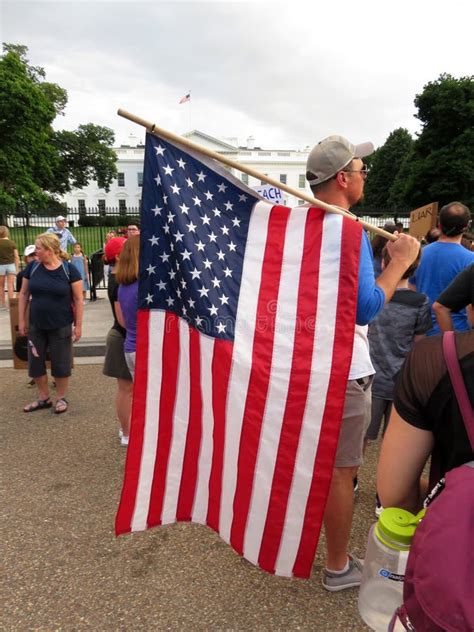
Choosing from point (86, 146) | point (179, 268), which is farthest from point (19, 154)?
point (179, 268)

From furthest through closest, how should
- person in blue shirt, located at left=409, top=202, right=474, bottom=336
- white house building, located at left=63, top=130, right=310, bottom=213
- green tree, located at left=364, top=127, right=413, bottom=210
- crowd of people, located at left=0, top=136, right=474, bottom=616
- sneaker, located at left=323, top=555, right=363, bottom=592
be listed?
white house building, located at left=63, top=130, right=310, bottom=213
green tree, located at left=364, top=127, right=413, bottom=210
person in blue shirt, located at left=409, top=202, right=474, bottom=336
sneaker, located at left=323, top=555, right=363, bottom=592
crowd of people, located at left=0, top=136, right=474, bottom=616

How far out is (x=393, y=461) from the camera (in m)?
1.33

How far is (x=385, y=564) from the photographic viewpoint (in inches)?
54.9

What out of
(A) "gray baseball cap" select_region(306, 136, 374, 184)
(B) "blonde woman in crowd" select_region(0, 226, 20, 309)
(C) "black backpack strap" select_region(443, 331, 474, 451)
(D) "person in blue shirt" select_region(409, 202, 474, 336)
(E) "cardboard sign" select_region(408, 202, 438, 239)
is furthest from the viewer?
(B) "blonde woman in crowd" select_region(0, 226, 20, 309)

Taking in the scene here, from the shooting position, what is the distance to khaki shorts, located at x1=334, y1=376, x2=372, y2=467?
2.08 metres

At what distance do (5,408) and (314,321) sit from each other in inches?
156

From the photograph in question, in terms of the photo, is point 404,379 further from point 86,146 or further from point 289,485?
point 86,146

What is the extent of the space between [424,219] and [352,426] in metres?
4.68

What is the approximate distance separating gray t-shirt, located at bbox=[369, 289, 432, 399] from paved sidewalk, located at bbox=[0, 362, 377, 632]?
762 mm

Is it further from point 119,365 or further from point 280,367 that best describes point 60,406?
point 280,367

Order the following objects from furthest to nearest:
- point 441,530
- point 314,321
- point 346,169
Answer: point 346,169 → point 314,321 → point 441,530

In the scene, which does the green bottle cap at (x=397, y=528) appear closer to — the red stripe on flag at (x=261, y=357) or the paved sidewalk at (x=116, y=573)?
the red stripe on flag at (x=261, y=357)

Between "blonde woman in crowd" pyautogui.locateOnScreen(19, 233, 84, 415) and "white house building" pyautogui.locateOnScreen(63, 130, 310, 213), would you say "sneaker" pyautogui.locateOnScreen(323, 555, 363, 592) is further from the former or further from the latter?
"white house building" pyautogui.locateOnScreen(63, 130, 310, 213)

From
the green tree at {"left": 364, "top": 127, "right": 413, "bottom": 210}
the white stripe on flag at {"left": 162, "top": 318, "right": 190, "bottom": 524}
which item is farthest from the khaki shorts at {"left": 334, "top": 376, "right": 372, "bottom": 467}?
the green tree at {"left": 364, "top": 127, "right": 413, "bottom": 210}
